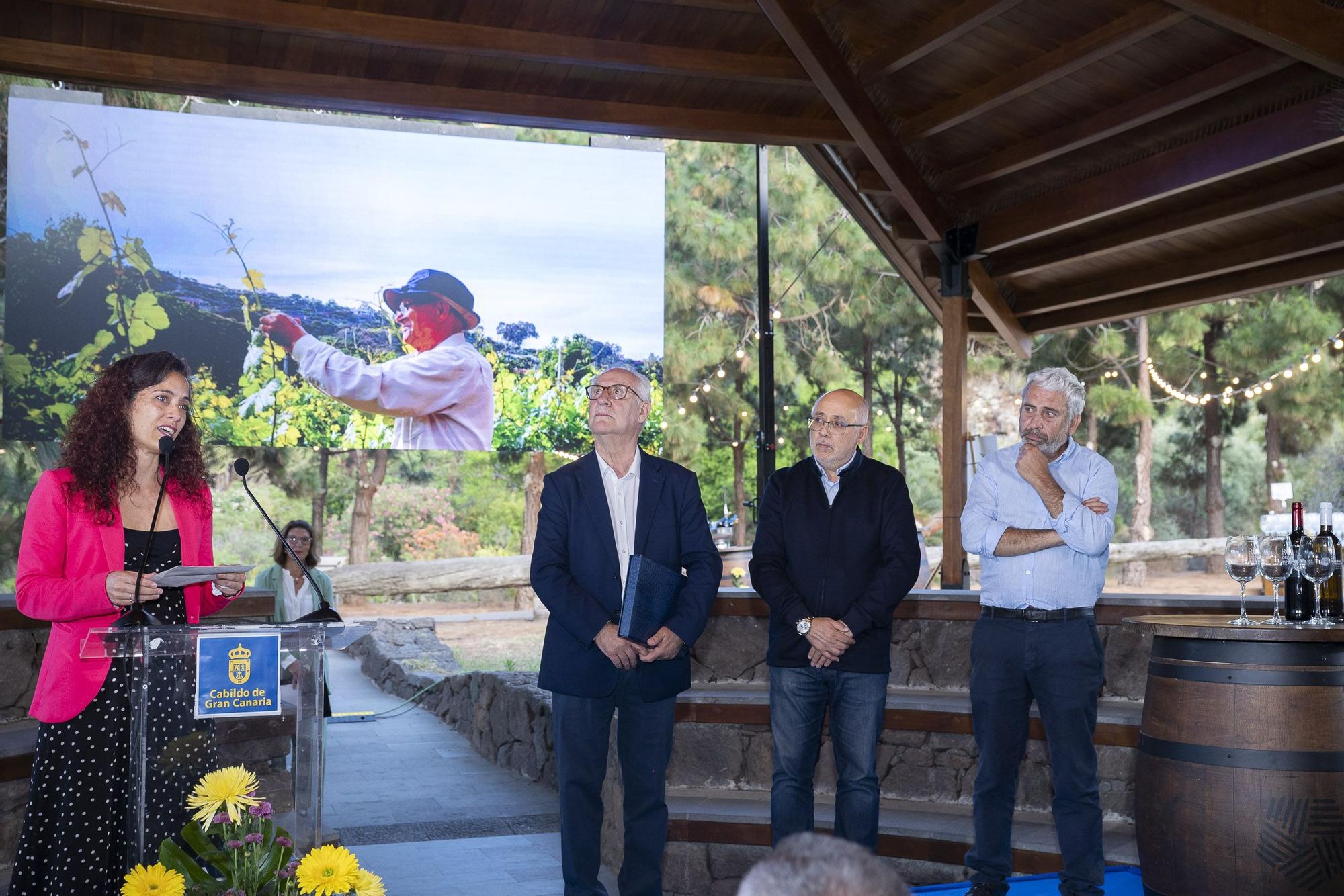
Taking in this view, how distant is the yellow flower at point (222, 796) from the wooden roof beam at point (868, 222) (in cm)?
539

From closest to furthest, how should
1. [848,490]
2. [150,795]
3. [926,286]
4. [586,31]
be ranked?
[150,795], [848,490], [586,31], [926,286]

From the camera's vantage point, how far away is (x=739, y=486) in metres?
17.5

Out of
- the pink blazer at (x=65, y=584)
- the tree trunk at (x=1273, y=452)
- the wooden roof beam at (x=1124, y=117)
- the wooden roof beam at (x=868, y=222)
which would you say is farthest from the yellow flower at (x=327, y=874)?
the tree trunk at (x=1273, y=452)

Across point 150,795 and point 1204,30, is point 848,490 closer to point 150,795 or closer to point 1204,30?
point 150,795

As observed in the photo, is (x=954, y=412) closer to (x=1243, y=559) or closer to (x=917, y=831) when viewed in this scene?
(x=917, y=831)

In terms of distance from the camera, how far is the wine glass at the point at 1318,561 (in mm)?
2844

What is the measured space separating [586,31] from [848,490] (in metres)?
2.72

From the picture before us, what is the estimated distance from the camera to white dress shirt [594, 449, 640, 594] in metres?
3.10

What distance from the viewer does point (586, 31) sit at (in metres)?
4.98

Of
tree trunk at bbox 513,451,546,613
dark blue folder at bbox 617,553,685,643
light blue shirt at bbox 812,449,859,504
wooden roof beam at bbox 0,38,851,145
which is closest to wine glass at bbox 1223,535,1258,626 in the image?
light blue shirt at bbox 812,449,859,504

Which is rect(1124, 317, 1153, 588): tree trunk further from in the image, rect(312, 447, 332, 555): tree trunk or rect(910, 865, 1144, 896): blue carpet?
rect(910, 865, 1144, 896): blue carpet

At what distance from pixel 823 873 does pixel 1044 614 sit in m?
2.34

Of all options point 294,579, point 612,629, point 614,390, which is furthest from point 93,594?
point 294,579

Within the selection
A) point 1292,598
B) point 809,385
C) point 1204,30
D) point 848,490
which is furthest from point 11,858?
point 809,385
